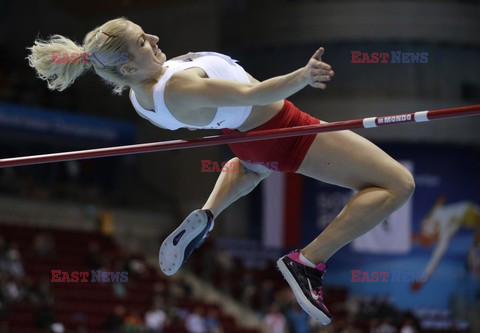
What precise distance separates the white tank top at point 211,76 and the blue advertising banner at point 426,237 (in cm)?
1549

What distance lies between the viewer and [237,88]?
15.5 feet

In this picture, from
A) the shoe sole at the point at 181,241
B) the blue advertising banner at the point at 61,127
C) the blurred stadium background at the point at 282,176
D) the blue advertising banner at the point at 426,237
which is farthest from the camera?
the blue advertising banner at the point at 426,237

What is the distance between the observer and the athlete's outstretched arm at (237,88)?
4422 mm

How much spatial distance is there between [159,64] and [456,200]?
1678 centimetres

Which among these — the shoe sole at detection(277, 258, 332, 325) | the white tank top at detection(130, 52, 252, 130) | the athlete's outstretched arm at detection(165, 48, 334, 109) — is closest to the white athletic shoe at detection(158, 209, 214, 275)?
the white tank top at detection(130, 52, 252, 130)

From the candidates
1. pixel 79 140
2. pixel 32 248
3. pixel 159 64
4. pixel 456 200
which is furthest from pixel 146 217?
pixel 159 64

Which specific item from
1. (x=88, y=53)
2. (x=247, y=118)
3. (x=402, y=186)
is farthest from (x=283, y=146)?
(x=88, y=53)

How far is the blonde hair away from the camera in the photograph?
4953 mm

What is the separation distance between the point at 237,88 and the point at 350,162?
819mm

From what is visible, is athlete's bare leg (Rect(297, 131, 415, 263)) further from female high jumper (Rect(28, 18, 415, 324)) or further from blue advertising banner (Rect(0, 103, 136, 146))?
blue advertising banner (Rect(0, 103, 136, 146))

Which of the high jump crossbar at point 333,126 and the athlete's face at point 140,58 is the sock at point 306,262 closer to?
the high jump crossbar at point 333,126

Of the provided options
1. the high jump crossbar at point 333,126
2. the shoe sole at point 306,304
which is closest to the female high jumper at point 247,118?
the shoe sole at point 306,304

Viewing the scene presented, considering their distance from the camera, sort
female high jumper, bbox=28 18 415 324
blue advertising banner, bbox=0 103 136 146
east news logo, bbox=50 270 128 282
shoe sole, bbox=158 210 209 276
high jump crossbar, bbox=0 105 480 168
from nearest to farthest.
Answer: high jump crossbar, bbox=0 105 480 168 < female high jumper, bbox=28 18 415 324 < shoe sole, bbox=158 210 209 276 < east news logo, bbox=50 270 128 282 < blue advertising banner, bbox=0 103 136 146

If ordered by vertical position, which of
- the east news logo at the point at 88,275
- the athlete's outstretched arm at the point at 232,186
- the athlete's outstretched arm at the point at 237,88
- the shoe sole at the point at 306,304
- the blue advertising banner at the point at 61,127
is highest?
the blue advertising banner at the point at 61,127
